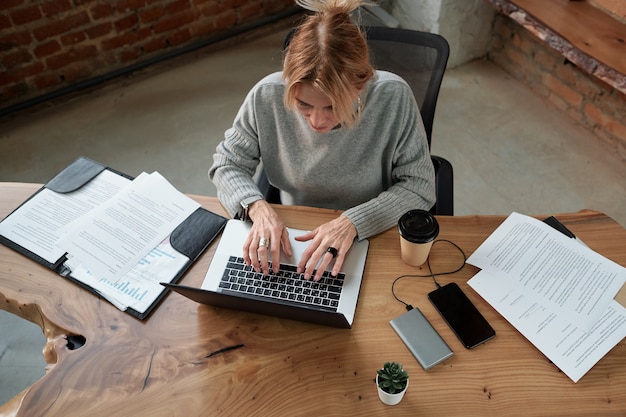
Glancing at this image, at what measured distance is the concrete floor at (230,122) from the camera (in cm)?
250

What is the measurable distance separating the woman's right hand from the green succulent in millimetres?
365

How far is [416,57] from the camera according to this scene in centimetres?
155

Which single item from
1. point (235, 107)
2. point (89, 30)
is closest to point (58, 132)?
point (89, 30)

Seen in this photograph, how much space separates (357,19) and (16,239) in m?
1.05

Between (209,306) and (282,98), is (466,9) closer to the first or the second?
(282,98)

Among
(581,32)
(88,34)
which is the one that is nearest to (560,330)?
(581,32)

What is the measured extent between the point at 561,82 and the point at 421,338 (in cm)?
219

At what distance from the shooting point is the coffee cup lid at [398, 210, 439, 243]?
115 centimetres

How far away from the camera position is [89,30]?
2.89 metres

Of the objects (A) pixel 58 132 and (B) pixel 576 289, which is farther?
(A) pixel 58 132

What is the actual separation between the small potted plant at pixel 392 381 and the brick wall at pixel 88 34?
266 cm

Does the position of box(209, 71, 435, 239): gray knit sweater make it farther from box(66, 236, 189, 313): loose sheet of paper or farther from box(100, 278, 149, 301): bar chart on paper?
box(100, 278, 149, 301): bar chart on paper

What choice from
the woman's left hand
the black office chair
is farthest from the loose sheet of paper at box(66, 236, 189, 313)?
the black office chair

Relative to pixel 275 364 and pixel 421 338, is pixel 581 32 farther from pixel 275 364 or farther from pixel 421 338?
pixel 275 364
